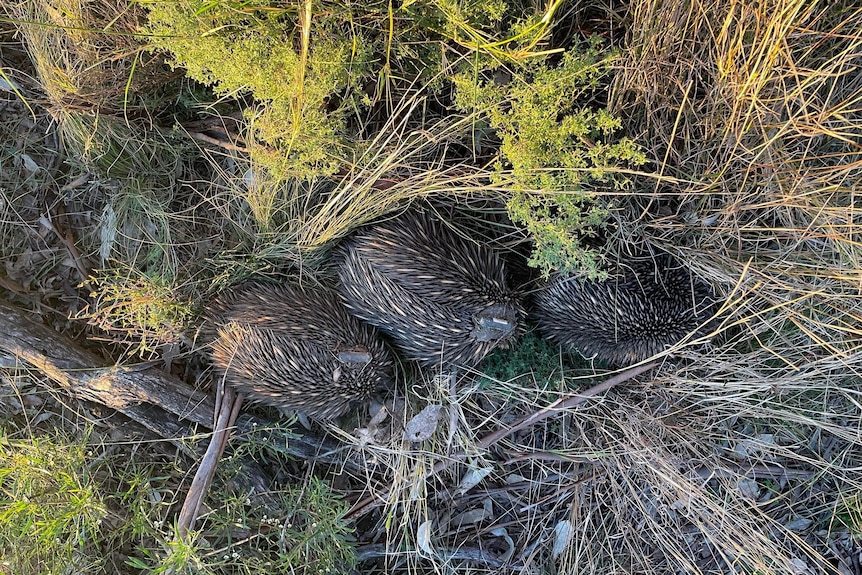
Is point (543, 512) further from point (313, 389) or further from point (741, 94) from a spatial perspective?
point (741, 94)

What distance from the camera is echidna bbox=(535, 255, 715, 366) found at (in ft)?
8.18

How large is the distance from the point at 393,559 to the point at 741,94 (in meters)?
2.69

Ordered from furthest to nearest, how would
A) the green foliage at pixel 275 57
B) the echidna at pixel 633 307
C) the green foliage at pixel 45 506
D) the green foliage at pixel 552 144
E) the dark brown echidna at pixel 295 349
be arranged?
1. the dark brown echidna at pixel 295 349
2. the echidna at pixel 633 307
3. the green foliage at pixel 45 506
4. the green foliage at pixel 552 144
5. the green foliage at pixel 275 57

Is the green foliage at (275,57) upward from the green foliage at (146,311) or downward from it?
upward

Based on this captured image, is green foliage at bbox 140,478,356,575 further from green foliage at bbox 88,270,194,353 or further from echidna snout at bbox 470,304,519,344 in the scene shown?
echidna snout at bbox 470,304,519,344

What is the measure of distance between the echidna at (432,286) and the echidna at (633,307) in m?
0.26

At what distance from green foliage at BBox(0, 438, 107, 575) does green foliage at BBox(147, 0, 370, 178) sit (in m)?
1.69

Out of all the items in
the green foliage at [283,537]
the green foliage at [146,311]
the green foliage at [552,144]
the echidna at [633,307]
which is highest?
the green foliage at [552,144]

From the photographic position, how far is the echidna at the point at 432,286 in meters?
2.50

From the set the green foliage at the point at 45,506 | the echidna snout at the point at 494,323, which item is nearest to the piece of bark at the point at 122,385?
the green foliage at the point at 45,506

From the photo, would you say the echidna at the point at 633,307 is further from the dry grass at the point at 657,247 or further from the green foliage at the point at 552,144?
the green foliage at the point at 552,144

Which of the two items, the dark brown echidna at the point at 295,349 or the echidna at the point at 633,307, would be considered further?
the dark brown echidna at the point at 295,349

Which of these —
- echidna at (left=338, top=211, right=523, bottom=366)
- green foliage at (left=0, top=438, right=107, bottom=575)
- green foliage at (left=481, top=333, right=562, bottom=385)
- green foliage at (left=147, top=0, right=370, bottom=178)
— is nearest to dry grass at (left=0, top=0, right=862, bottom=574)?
green foliage at (left=481, top=333, right=562, bottom=385)

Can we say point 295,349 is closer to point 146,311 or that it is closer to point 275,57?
point 146,311
